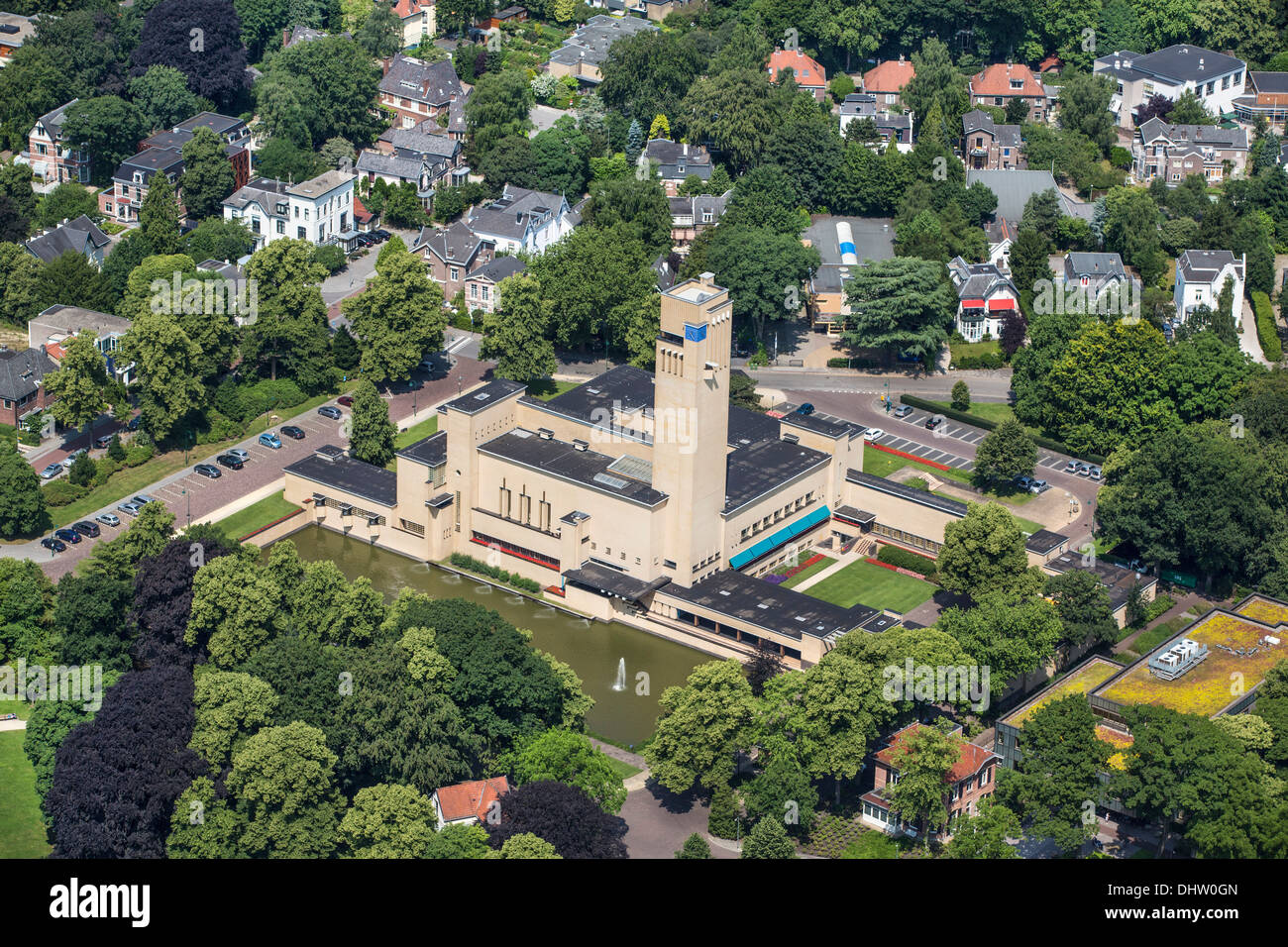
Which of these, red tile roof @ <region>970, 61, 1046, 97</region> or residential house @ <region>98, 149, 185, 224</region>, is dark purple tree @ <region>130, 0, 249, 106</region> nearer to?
residential house @ <region>98, 149, 185, 224</region>

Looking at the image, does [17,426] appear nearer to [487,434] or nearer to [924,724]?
[487,434]

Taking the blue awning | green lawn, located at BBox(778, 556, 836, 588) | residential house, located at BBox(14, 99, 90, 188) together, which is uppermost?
residential house, located at BBox(14, 99, 90, 188)

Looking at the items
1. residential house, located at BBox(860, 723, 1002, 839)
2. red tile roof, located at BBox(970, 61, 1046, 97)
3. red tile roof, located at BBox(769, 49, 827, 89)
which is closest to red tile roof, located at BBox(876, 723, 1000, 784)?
residential house, located at BBox(860, 723, 1002, 839)

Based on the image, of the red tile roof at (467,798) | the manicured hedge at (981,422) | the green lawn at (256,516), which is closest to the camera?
the red tile roof at (467,798)

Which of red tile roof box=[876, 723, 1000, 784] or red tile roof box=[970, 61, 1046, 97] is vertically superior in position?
red tile roof box=[970, 61, 1046, 97]

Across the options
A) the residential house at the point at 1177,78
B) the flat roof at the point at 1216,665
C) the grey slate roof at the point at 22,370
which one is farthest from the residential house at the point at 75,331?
the residential house at the point at 1177,78

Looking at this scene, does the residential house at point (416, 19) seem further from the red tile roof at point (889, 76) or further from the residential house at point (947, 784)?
the residential house at point (947, 784)

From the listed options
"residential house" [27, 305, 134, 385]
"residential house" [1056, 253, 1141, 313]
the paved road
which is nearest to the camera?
the paved road
